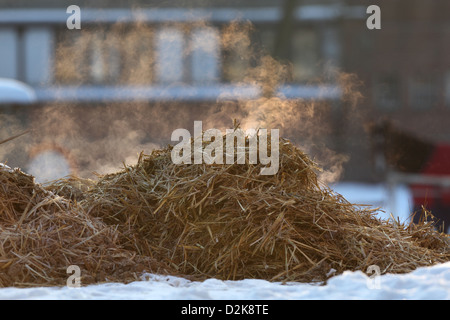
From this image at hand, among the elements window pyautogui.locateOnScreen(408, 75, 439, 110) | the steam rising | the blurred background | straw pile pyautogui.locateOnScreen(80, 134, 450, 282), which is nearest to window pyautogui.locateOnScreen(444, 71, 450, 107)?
the blurred background

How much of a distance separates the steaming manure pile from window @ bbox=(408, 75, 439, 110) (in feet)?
42.4

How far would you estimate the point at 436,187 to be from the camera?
7219mm

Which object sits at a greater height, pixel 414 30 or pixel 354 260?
pixel 414 30

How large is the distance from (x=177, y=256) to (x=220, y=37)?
31.2ft

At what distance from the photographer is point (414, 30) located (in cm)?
1550

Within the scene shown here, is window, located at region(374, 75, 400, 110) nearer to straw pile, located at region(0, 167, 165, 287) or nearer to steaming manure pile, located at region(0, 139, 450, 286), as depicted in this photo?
steaming manure pile, located at region(0, 139, 450, 286)

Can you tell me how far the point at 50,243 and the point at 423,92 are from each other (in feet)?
46.8

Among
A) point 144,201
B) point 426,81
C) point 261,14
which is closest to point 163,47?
point 261,14

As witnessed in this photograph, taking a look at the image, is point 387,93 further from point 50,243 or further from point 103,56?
point 50,243

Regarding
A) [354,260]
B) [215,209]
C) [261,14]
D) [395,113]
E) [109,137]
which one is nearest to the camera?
[354,260]

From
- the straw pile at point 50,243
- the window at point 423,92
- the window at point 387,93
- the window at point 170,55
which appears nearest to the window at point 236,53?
the window at point 170,55

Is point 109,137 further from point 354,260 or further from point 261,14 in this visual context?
point 354,260

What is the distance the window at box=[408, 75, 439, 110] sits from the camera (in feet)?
47.8

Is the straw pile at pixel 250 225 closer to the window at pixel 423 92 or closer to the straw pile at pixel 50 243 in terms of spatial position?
the straw pile at pixel 50 243
